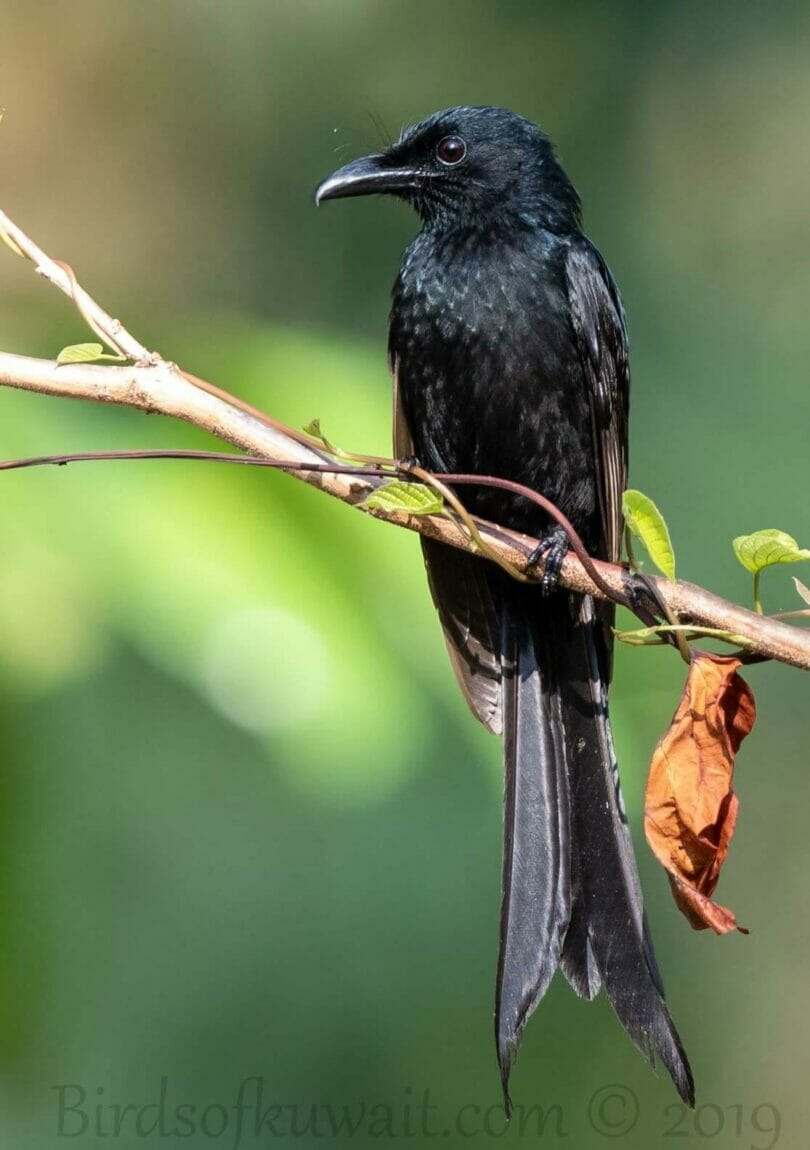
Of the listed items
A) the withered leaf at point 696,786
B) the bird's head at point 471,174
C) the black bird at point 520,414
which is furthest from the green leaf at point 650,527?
the bird's head at point 471,174

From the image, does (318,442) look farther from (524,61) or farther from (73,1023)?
(524,61)

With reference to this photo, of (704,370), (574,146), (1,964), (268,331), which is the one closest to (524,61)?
(574,146)

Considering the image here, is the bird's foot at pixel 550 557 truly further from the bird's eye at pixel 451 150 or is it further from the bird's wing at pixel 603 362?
the bird's eye at pixel 451 150

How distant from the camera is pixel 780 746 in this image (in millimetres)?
4305

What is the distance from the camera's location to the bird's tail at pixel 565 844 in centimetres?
208

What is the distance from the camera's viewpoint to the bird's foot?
219 centimetres

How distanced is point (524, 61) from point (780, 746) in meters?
2.31

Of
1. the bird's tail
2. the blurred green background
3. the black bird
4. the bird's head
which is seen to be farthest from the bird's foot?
the bird's head

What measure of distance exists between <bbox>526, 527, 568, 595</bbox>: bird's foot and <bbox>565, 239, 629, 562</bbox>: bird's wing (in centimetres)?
35

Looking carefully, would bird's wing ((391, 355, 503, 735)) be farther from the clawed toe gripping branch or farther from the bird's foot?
the clawed toe gripping branch

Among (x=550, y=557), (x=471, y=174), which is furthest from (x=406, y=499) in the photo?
(x=471, y=174)

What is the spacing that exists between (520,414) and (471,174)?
0.51 meters

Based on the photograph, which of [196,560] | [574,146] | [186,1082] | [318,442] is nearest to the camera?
[318,442]

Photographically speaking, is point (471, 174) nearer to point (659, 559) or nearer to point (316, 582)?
point (316, 582)
